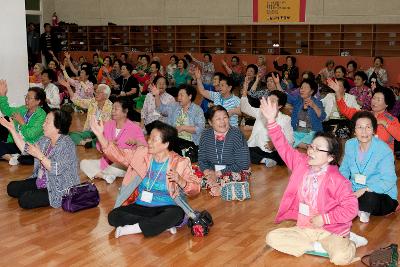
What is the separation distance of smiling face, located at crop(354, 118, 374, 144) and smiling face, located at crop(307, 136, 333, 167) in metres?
0.87

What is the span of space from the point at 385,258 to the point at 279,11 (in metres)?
12.5

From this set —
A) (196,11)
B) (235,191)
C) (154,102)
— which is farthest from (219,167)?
(196,11)

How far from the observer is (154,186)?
14.1 feet

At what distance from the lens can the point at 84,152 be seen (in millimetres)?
7531

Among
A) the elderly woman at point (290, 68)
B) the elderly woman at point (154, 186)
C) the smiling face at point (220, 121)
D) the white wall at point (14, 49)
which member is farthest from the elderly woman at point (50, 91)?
the elderly woman at point (290, 68)

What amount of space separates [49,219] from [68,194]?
288 millimetres

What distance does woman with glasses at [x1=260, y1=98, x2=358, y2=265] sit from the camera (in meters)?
3.71

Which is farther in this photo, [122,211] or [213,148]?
[213,148]

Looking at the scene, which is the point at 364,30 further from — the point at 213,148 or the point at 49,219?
the point at 49,219

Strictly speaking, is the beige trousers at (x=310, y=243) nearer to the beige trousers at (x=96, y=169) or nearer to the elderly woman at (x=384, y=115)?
the elderly woman at (x=384, y=115)

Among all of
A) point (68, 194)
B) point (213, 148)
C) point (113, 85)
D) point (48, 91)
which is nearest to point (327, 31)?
point (113, 85)

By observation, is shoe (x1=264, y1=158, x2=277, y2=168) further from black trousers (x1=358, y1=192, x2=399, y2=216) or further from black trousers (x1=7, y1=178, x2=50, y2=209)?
black trousers (x1=7, y1=178, x2=50, y2=209)

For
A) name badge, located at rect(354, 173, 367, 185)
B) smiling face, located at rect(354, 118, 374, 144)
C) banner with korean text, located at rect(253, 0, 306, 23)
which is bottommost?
name badge, located at rect(354, 173, 367, 185)

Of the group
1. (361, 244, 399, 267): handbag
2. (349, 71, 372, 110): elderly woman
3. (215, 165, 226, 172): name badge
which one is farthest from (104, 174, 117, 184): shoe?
(349, 71, 372, 110): elderly woman
